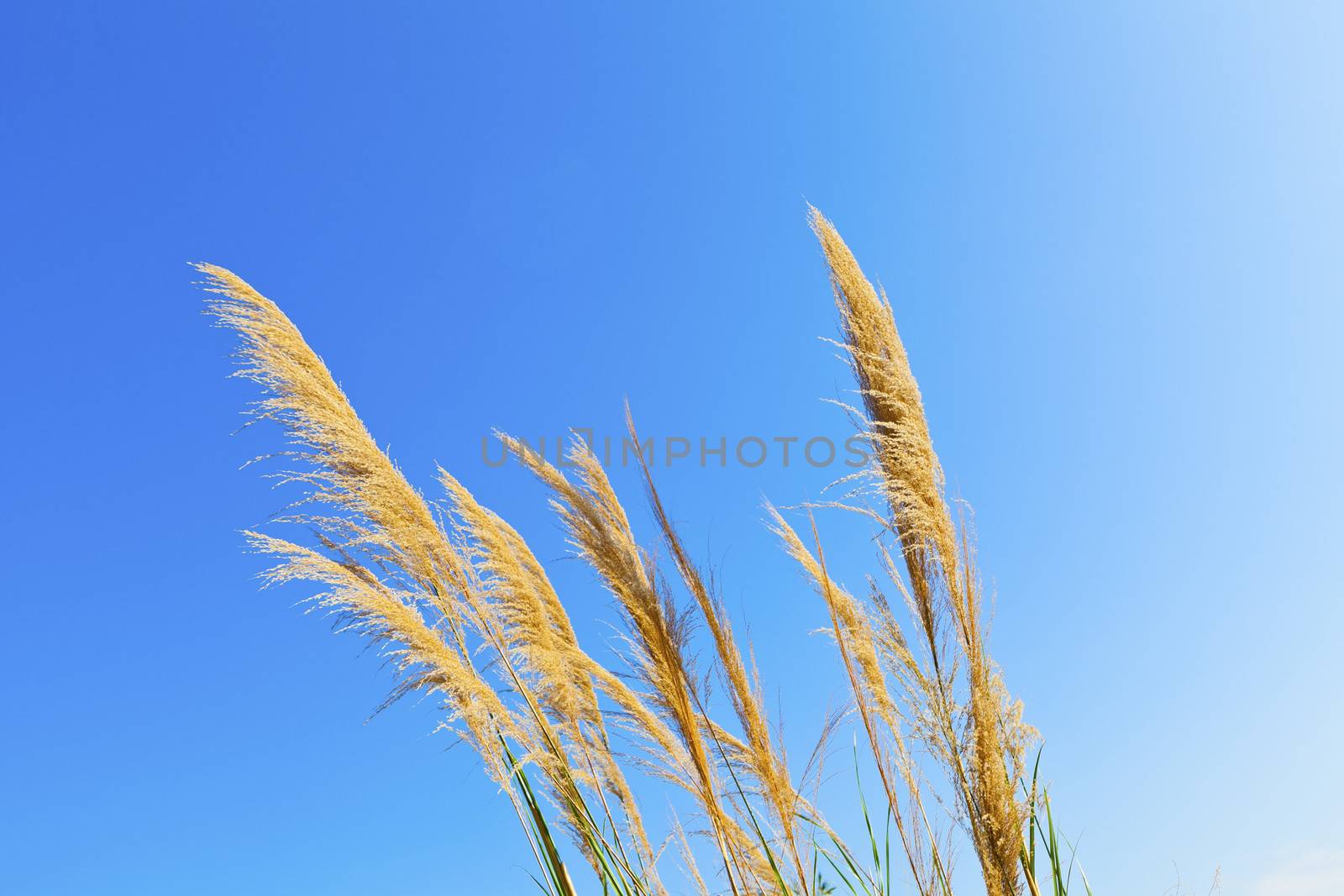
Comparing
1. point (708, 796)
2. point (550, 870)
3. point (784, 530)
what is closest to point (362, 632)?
point (550, 870)

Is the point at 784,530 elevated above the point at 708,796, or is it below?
above

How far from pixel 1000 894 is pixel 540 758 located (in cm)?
130

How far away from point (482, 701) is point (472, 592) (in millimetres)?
387

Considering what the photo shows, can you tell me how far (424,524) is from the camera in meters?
2.79

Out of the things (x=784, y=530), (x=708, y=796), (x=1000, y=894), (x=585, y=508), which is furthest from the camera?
(x=784, y=530)

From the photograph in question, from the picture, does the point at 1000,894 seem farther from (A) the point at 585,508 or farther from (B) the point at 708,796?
(A) the point at 585,508

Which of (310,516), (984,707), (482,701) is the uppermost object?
(310,516)

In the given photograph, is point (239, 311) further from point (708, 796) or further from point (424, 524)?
point (708, 796)

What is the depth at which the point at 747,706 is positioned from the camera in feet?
8.06

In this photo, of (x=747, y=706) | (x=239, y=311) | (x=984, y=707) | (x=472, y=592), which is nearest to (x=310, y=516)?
(x=472, y=592)

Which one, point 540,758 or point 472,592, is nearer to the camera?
point 540,758

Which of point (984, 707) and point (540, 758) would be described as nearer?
point (984, 707)

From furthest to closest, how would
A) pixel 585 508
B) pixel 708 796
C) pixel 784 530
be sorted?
pixel 784 530
pixel 585 508
pixel 708 796

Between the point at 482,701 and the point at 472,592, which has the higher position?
the point at 472,592
